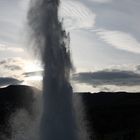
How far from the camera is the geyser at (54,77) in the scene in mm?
40312

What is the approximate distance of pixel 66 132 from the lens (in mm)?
40469

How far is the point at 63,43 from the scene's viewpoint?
43.5 m

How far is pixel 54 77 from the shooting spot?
136 ft

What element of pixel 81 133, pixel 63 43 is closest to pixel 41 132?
pixel 81 133

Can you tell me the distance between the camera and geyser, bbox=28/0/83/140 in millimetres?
40312

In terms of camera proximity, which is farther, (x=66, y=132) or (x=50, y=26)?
(x=50, y=26)

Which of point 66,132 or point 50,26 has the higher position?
point 50,26

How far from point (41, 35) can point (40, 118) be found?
830 centimetres

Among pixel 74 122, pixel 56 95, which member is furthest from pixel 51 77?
pixel 74 122

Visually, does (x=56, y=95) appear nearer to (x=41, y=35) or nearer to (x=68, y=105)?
(x=68, y=105)

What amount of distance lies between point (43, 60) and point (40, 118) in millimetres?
5613

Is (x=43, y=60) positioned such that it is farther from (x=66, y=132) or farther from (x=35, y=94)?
(x=66, y=132)

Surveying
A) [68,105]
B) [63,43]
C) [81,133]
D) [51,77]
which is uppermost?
[63,43]

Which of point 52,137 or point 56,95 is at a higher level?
point 56,95
